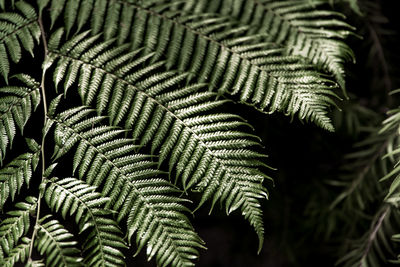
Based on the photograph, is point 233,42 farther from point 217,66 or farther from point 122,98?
point 122,98

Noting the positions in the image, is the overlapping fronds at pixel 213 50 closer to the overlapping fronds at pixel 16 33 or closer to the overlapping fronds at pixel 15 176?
the overlapping fronds at pixel 16 33

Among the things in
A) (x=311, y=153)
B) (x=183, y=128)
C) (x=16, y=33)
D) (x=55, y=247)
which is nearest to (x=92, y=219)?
(x=55, y=247)

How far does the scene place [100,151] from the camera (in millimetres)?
1150

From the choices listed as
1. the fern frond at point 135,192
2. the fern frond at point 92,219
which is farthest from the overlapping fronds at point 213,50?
the fern frond at point 92,219

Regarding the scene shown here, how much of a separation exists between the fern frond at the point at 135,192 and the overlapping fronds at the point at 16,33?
245 millimetres

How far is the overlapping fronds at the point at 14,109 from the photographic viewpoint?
1137 millimetres

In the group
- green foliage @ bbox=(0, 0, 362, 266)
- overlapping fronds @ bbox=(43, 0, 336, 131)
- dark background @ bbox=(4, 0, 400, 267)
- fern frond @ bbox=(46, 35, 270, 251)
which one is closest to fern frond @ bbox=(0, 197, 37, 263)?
green foliage @ bbox=(0, 0, 362, 266)

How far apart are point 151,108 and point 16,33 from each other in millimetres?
505

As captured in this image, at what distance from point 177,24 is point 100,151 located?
1.68 feet

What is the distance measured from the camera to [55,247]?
1050mm

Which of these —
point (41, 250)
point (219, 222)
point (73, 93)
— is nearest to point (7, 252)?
point (41, 250)

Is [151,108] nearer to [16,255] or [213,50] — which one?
[213,50]

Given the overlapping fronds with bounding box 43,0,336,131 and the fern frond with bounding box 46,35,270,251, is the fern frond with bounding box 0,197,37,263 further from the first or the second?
the overlapping fronds with bounding box 43,0,336,131

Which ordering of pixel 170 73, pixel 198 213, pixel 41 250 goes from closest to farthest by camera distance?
pixel 41 250 < pixel 170 73 < pixel 198 213
